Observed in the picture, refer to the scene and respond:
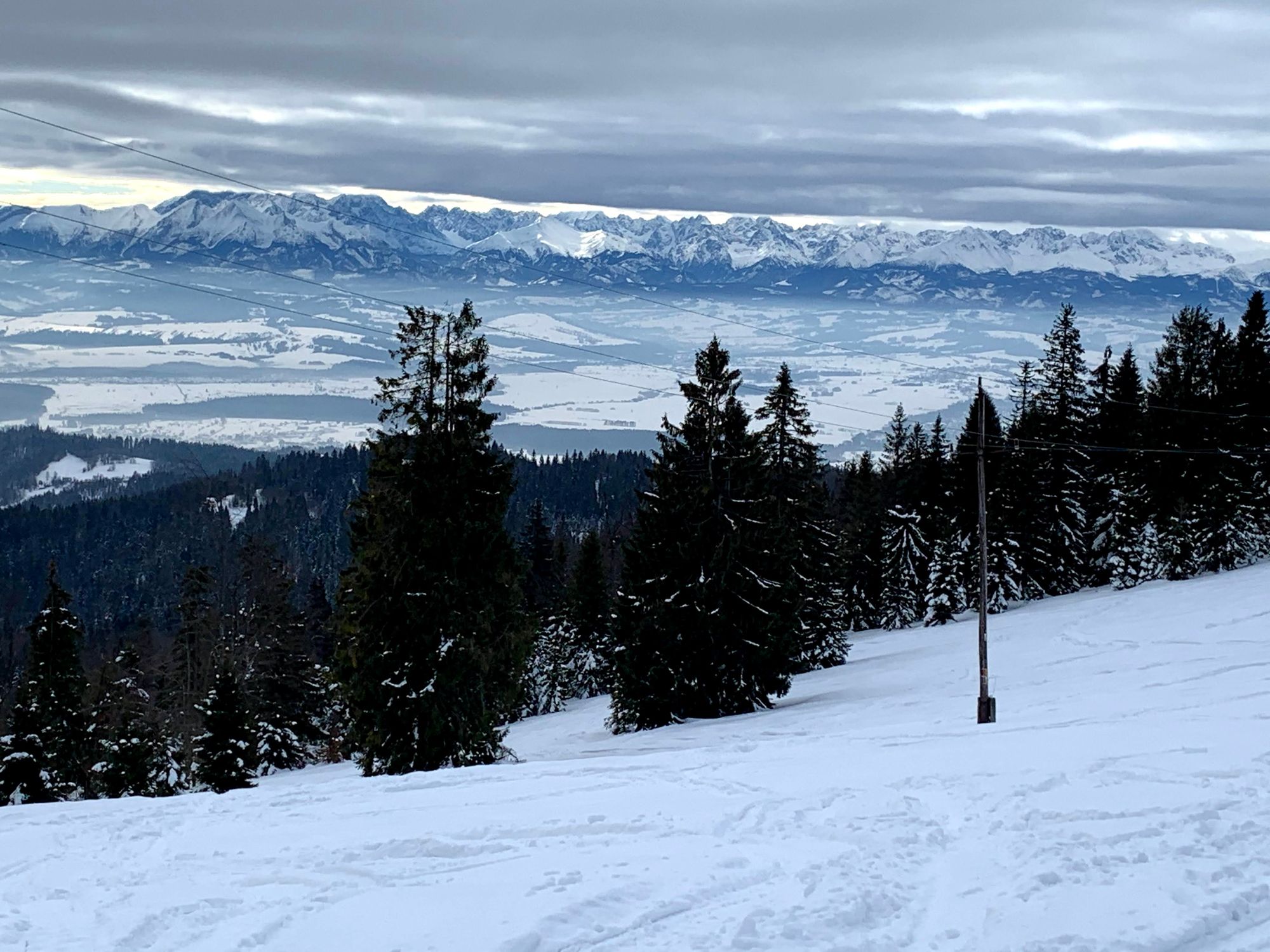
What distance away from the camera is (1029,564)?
62.2 metres

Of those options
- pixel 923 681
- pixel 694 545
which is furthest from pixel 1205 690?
pixel 694 545

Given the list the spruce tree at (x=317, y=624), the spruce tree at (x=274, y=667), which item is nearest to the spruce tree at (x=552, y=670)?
the spruce tree at (x=274, y=667)

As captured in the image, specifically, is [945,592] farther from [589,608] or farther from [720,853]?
[720,853]

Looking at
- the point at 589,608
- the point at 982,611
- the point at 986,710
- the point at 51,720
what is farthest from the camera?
the point at 589,608

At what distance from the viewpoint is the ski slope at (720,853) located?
11.4 m

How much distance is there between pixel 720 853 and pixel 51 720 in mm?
38908

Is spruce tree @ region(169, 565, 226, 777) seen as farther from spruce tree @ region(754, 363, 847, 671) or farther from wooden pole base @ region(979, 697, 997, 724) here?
wooden pole base @ region(979, 697, 997, 724)

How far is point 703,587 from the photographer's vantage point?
34188 mm

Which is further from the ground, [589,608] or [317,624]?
[589,608]

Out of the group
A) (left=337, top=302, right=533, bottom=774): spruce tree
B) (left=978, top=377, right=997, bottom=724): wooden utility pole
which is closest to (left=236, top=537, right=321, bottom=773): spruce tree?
(left=337, top=302, right=533, bottom=774): spruce tree

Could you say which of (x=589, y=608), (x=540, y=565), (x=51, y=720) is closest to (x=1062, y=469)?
(x=589, y=608)

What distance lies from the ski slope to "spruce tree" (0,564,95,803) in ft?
83.8

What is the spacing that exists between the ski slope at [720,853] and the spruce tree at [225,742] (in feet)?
62.6

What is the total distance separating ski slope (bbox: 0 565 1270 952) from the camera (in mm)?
11445
